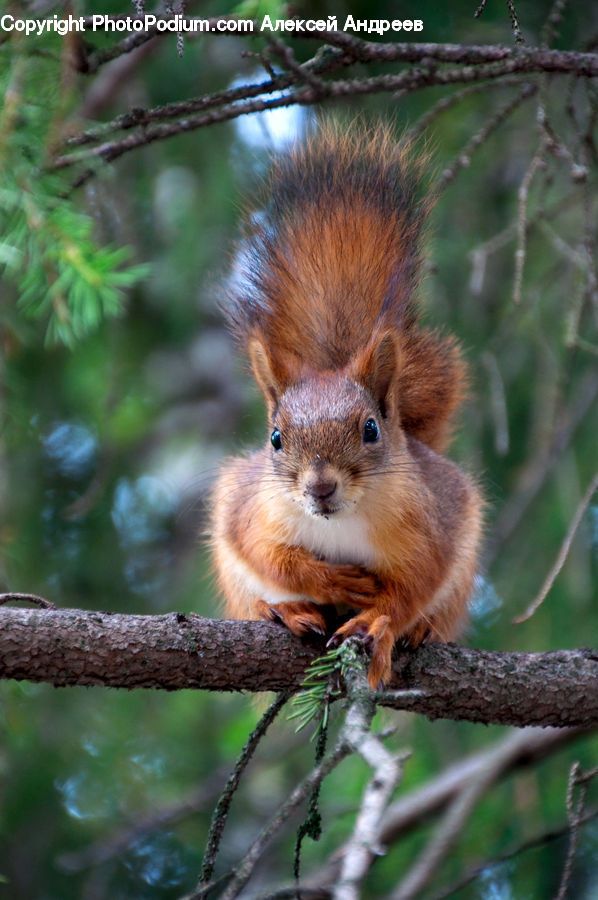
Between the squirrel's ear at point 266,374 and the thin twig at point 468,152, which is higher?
the thin twig at point 468,152

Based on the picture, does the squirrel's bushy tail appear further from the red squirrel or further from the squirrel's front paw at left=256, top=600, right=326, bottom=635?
the squirrel's front paw at left=256, top=600, right=326, bottom=635

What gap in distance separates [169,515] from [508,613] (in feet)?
4.73

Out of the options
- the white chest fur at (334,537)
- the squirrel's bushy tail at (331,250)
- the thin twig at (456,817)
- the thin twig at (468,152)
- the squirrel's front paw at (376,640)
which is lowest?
the thin twig at (456,817)

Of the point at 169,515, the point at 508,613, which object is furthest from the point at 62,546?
the point at 508,613

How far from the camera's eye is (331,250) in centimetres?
221

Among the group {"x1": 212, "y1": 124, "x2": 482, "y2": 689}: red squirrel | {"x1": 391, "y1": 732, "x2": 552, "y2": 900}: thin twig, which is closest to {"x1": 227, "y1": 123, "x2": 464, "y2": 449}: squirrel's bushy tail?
{"x1": 212, "y1": 124, "x2": 482, "y2": 689}: red squirrel

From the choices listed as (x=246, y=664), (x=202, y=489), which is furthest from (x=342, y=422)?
(x=202, y=489)

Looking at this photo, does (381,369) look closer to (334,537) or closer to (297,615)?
(334,537)

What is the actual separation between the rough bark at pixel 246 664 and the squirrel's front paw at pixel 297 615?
3cm

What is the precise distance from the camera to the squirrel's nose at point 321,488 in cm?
185

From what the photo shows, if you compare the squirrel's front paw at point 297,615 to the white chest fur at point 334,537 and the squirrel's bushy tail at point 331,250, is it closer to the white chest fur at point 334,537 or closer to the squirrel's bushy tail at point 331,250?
the white chest fur at point 334,537

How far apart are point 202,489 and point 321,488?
3.40 ft

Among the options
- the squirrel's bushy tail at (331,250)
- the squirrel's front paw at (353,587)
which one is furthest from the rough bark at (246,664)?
the squirrel's bushy tail at (331,250)

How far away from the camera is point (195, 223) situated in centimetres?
351
